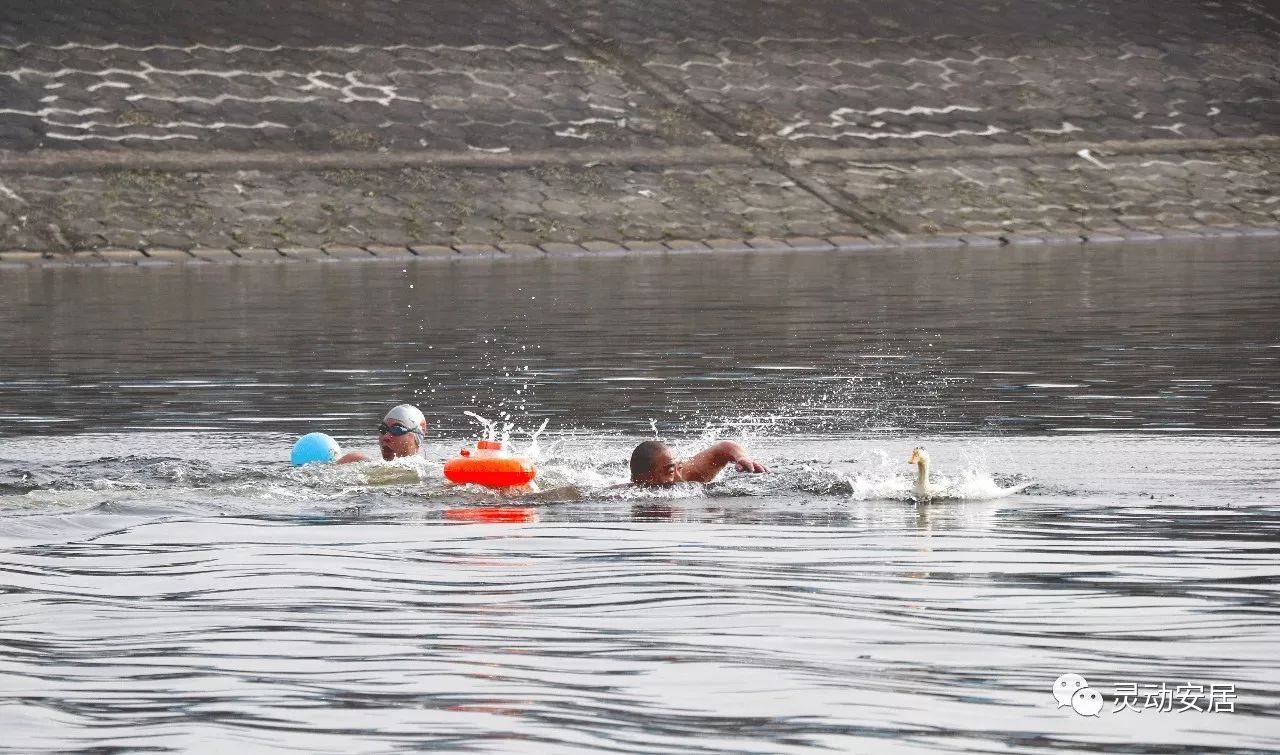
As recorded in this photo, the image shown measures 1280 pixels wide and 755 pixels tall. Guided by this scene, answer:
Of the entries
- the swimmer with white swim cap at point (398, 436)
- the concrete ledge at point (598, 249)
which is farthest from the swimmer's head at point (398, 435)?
the concrete ledge at point (598, 249)

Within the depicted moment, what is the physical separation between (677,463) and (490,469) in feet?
3.54

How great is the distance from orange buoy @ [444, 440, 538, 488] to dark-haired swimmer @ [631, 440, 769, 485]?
0.65m

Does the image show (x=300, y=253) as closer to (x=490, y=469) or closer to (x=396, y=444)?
(x=396, y=444)

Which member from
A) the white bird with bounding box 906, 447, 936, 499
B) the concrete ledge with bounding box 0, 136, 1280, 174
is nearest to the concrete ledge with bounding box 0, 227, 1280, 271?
the concrete ledge with bounding box 0, 136, 1280, 174

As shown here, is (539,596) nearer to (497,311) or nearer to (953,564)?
(953,564)

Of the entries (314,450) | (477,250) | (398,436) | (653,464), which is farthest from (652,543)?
(477,250)

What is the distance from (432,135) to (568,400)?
913 inches

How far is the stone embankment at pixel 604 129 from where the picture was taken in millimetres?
36719

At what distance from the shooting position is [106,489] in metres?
12.7

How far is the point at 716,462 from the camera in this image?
1277cm

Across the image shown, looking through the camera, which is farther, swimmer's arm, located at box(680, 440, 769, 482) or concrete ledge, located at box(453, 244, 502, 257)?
concrete ledge, located at box(453, 244, 502, 257)

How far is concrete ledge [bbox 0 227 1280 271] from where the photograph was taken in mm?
34562

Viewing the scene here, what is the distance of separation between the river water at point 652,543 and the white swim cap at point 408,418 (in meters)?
0.53

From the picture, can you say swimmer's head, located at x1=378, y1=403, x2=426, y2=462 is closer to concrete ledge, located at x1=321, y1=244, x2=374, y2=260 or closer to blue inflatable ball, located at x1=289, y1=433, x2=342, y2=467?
blue inflatable ball, located at x1=289, y1=433, x2=342, y2=467
